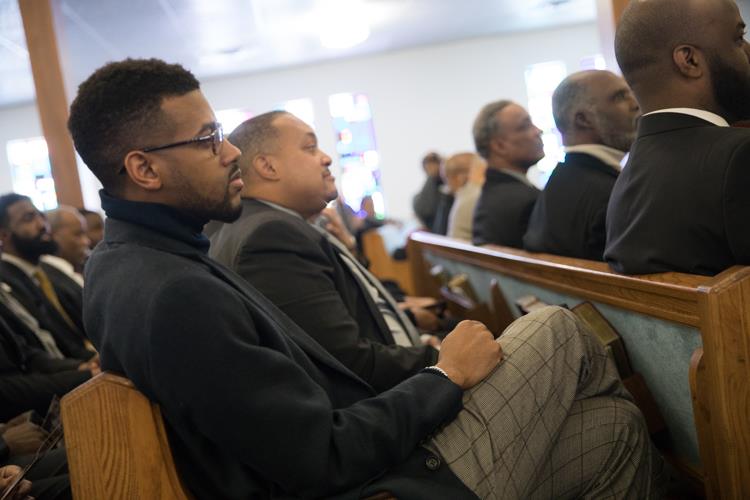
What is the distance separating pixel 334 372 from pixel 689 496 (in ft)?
3.12

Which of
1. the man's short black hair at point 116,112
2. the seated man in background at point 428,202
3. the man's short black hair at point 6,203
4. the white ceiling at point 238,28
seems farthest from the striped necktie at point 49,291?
the seated man in background at point 428,202

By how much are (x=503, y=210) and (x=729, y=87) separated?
5.16 ft

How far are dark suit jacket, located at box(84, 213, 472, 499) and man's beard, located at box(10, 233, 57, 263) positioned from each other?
2.96m

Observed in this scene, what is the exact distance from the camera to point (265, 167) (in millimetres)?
2328

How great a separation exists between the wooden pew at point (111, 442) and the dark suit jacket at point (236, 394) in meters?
0.04

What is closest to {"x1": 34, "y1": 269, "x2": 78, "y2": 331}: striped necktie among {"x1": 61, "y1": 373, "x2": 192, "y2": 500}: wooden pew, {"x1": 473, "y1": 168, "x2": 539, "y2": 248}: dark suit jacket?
{"x1": 473, "y1": 168, "x2": 539, "y2": 248}: dark suit jacket

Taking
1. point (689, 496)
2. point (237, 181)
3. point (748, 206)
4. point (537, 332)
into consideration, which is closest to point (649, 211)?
point (748, 206)

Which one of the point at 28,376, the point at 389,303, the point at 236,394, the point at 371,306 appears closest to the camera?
the point at 236,394

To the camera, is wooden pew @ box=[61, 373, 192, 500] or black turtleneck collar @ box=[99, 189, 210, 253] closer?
wooden pew @ box=[61, 373, 192, 500]

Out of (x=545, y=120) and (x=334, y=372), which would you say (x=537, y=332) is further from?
(x=545, y=120)

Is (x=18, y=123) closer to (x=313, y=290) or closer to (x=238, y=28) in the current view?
(x=238, y=28)

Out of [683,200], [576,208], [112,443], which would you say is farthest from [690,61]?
[112,443]

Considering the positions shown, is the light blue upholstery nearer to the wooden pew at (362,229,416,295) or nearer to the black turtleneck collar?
the black turtleneck collar

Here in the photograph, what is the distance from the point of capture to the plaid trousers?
53.9 inches
